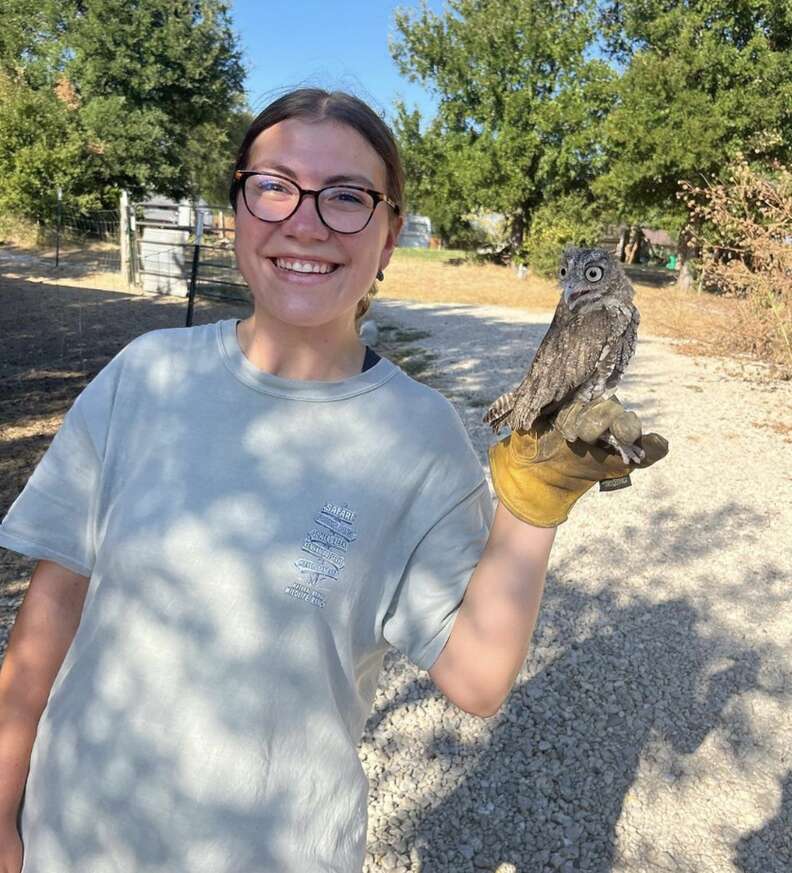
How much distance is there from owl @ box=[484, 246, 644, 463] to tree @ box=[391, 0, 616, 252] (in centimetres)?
2392

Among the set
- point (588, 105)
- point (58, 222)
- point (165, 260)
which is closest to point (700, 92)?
point (588, 105)

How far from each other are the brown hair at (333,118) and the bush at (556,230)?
72.8 ft

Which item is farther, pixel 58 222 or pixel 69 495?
pixel 58 222

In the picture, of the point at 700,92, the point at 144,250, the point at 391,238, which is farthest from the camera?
the point at 700,92

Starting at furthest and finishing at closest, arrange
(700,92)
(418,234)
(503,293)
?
(418,234) < (503,293) < (700,92)

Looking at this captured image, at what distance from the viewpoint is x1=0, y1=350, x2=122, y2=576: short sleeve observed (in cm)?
124

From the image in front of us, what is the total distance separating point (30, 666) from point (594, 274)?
1.32 metres

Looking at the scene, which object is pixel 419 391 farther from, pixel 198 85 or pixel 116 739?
pixel 198 85

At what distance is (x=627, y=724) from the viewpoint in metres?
3.41

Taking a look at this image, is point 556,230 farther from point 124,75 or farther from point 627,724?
point 627,724

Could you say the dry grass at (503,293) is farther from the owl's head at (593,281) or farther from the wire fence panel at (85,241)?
the owl's head at (593,281)

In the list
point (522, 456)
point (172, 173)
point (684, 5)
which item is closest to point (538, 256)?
point (684, 5)

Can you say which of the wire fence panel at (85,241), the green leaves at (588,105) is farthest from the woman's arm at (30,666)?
the green leaves at (588,105)

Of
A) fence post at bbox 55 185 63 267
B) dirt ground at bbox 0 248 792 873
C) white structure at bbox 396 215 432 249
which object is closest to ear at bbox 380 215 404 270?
dirt ground at bbox 0 248 792 873
